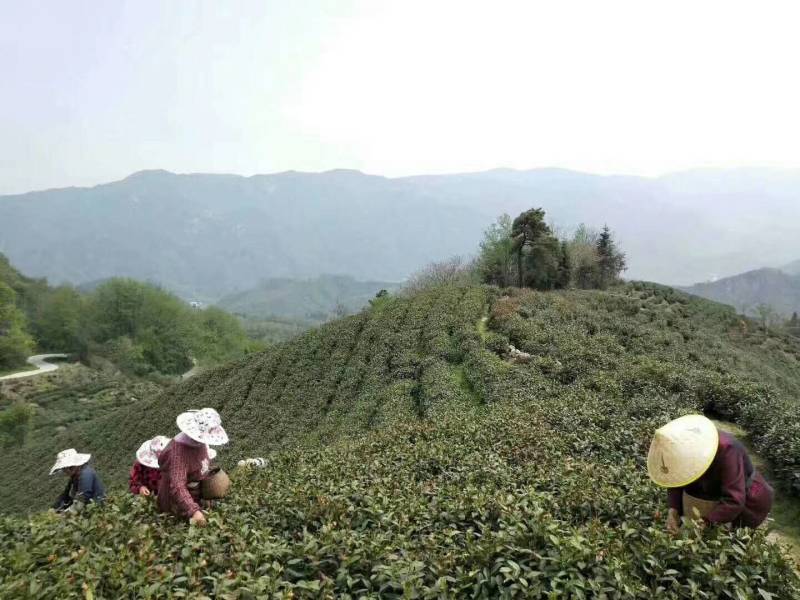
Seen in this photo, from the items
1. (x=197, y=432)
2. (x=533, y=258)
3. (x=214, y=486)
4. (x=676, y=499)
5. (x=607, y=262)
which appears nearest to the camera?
(x=676, y=499)

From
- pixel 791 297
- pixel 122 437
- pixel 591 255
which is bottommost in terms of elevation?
pixel 791 297

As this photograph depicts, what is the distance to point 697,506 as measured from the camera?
4176 mm

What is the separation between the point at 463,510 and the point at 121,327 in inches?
3265

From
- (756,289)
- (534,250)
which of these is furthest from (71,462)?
(756,289)

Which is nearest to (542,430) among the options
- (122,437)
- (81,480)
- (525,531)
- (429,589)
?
(525,531)

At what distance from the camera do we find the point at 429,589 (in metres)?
3.49

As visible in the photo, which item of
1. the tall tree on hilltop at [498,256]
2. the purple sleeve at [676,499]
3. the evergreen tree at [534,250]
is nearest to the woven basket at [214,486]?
the purple sleeve at [676,499]

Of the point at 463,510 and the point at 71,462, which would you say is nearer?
the point at 463,510

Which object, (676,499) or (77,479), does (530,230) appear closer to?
(77,479)

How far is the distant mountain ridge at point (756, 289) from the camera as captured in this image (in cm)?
17138

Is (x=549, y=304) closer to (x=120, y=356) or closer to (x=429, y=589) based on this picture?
(x=429, y=589)

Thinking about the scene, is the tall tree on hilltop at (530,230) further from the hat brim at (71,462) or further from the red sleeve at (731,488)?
the red sleeve at (731,488)

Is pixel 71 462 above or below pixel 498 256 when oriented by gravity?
above

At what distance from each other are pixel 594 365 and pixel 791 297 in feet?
664
